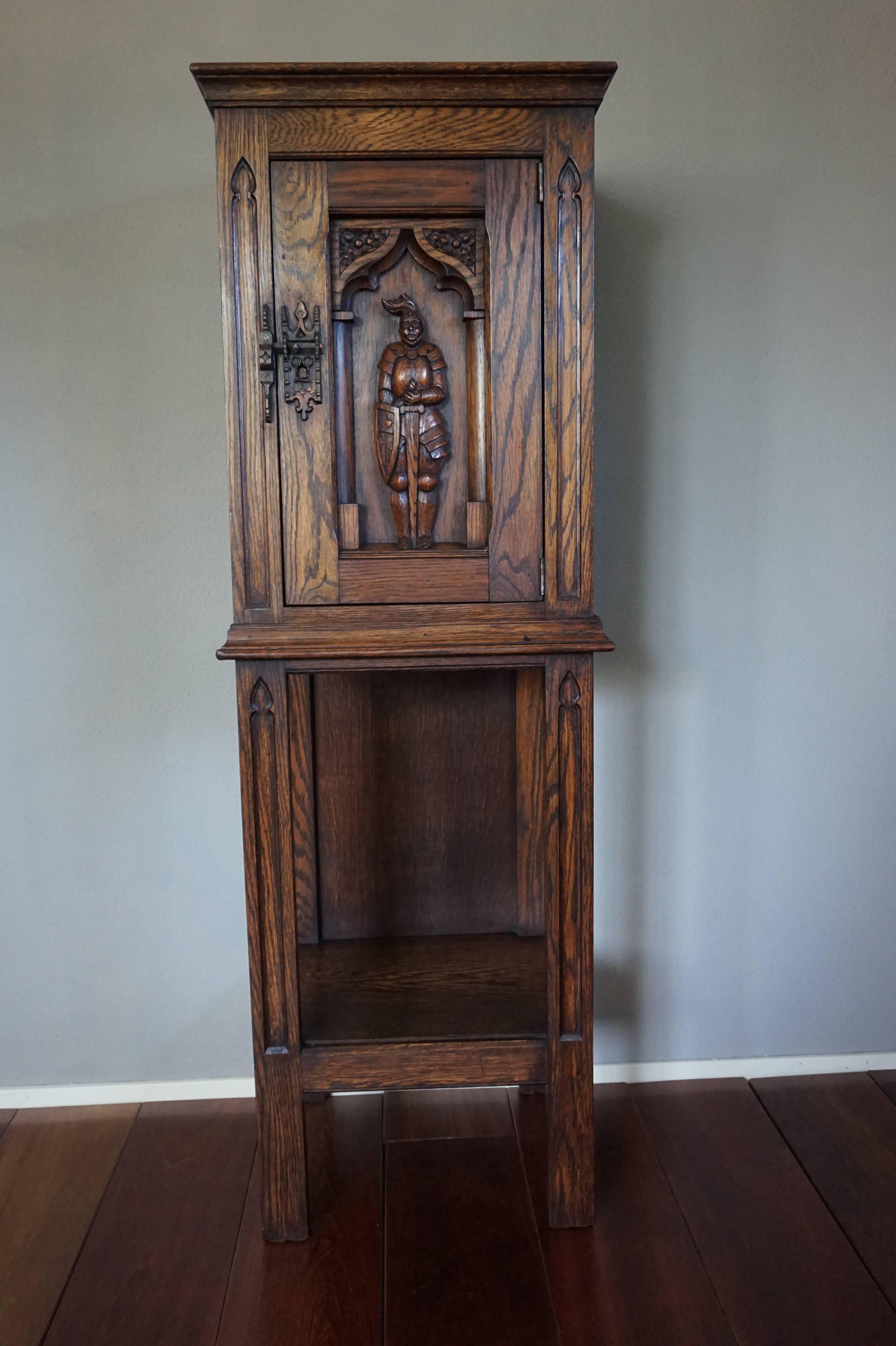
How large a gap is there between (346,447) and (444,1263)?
1.33 metres

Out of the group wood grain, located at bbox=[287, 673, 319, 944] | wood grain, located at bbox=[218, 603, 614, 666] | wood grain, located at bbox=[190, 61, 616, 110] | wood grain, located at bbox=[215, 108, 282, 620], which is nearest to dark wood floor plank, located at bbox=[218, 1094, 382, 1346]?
wood grain, located at bbox=[287, 673, 319, 944]

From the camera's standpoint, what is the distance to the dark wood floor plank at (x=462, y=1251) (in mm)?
1598

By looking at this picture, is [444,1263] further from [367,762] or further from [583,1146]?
[367,762]

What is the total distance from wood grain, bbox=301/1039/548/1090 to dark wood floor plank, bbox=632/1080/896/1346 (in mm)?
414

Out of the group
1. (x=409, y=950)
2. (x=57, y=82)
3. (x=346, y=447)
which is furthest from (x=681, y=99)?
(x=409, y=950)

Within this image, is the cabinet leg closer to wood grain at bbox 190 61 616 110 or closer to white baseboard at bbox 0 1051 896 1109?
white baseboard at bbox 0 1051 896 1109

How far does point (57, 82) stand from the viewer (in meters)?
→ 1.98

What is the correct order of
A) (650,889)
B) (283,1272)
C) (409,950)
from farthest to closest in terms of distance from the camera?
(650,889) → (409,950) → (283,1272)

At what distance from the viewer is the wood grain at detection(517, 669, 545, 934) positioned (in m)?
2.10

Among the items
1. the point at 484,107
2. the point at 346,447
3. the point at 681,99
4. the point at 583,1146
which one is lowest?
the point at 583,1146

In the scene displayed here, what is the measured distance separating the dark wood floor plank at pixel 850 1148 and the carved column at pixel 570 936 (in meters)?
0.46

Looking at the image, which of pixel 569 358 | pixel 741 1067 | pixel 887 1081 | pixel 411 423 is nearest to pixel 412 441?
pixel 411 423

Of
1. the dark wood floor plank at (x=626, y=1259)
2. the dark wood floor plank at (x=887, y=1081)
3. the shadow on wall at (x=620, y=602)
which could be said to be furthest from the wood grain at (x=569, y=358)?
the dark wood floor plank at (x=887, y=1081)

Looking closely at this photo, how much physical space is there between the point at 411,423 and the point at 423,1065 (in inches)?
41.6
